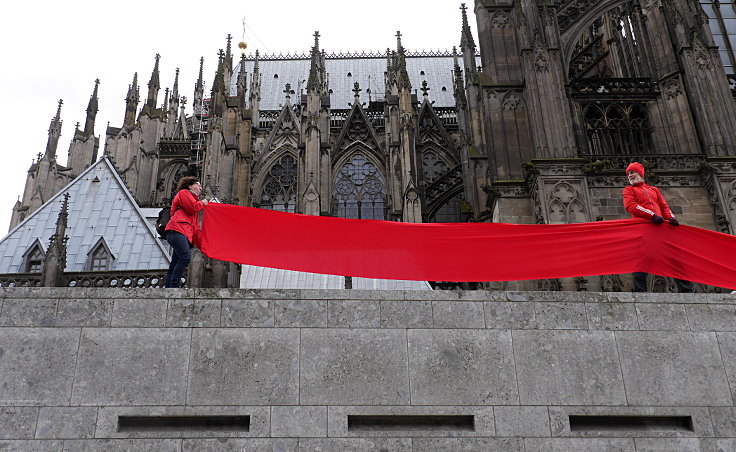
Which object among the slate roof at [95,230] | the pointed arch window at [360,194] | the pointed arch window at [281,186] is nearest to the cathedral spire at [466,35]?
the pointed arch window at [360,194]

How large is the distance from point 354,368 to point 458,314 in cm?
129

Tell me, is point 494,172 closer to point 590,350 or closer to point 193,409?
point 590,350

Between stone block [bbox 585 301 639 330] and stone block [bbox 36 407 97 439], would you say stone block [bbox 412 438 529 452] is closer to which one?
stone block [bbox 585 301 639 330]

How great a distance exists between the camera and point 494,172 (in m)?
17.6

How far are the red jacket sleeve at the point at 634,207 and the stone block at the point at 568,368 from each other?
79.1 inches

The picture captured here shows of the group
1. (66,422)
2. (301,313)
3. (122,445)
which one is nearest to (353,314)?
(301,313)

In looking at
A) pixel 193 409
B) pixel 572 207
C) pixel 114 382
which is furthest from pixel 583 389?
pixel 572 207

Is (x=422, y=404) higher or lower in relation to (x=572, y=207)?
lower

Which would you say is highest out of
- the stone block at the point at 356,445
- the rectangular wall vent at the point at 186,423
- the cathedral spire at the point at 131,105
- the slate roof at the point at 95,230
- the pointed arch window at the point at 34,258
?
the cathedral spire at the point at 131,105

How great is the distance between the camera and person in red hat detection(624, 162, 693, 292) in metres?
7.85

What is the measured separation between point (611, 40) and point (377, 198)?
12973 millimetres

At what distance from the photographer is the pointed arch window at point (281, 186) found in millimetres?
31125

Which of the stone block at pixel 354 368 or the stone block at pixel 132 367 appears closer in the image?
the stone block at pixel 132 367

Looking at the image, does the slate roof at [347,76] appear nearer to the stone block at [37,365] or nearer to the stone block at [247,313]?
the stone block at [247,313]
